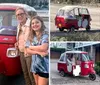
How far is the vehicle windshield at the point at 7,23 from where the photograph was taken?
3.38 meters

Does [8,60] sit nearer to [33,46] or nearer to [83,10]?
[33,46]

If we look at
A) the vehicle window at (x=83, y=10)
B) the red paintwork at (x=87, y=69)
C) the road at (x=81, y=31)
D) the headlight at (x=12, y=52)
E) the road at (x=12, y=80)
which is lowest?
the road at (x=12, y=80)

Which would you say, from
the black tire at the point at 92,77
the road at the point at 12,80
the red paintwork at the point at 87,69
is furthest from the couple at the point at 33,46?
the black tire at the point at 92,77

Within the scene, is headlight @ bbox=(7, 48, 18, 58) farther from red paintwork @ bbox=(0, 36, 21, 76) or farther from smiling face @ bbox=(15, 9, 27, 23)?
smiling face @ bbox=(15, 9, 27, 23)

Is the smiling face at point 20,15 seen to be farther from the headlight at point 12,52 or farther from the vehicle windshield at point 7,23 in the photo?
the headlight at point 12,52

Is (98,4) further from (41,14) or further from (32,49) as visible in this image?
(32,49)

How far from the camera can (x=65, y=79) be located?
3375mm

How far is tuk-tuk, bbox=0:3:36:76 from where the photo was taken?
132 inches

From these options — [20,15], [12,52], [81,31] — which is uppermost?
[20,15]

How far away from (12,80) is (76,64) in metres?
1.03

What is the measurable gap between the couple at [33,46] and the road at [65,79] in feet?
0.25

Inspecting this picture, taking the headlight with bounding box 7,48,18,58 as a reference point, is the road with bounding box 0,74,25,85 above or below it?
below

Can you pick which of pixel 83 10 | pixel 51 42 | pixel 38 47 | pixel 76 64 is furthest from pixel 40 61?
pixel 83 10

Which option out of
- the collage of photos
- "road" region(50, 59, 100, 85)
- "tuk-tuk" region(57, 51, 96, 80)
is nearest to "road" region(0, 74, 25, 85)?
the collage of photos
